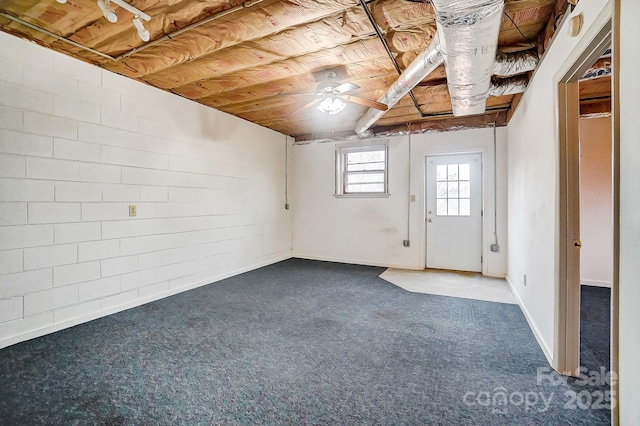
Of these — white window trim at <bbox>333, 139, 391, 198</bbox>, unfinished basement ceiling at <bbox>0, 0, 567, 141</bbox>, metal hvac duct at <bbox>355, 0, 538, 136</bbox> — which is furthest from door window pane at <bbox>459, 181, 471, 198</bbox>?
metal hvac duct at <bbox>355, 0, 538, 136</bbox>

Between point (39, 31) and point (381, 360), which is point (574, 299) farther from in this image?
point (39, 31)

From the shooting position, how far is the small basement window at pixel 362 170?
5324 millimetres

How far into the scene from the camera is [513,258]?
378 centimetres

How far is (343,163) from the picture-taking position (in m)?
5.67

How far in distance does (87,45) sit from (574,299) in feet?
14.0

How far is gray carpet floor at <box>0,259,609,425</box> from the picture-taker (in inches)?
62.5

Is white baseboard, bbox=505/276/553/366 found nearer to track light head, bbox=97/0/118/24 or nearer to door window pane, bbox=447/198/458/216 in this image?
door window pane, bbox=447/198/458/216

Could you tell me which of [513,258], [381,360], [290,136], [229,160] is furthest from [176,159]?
[513,258]

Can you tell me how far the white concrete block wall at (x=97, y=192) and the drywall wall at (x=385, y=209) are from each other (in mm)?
1776

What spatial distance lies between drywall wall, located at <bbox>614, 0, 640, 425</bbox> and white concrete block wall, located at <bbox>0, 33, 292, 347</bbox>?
3.84m

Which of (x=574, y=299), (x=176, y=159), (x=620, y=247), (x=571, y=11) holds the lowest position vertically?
(x=574, y=299)

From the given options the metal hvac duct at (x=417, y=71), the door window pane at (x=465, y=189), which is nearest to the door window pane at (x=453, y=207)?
the door window pane at (x=465, y=189)

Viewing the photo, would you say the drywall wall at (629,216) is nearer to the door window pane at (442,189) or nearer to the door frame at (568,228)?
the door frame at (568,228)

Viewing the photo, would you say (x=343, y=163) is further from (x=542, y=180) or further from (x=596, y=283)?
(x=596, y=283)
